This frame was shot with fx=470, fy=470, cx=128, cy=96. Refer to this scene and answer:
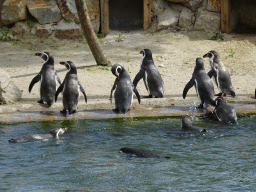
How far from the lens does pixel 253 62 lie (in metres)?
10.8

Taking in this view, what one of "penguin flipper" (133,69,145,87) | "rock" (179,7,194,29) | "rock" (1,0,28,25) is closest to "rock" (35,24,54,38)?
"rock" (1,0,28,25)

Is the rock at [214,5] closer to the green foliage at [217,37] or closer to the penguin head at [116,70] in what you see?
the green foliage at [217,37]

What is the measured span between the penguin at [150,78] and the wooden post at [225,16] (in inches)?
175

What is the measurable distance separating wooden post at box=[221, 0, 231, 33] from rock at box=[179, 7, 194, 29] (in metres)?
0.84

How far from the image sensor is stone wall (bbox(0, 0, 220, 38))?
12711 millimetres

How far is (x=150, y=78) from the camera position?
27.6 feet

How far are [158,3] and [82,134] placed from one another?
Answer: 7792 millimetres

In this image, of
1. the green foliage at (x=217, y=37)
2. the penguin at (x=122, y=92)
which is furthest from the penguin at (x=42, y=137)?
the green foliage at (x=217, y=37)

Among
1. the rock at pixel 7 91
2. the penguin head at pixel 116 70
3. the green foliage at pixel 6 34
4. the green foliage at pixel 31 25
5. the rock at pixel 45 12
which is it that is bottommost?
the rock at pixel 7 91

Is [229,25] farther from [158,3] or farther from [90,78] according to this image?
[90,78]

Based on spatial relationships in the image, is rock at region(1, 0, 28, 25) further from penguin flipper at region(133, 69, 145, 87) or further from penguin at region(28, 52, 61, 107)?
penguin flipper at region(133, 69, 145, 87)

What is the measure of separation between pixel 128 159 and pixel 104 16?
851cm

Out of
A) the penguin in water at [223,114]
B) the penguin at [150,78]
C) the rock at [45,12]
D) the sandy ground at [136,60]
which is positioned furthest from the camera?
the rock at [45,12]

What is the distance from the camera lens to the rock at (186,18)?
42.1 ft
